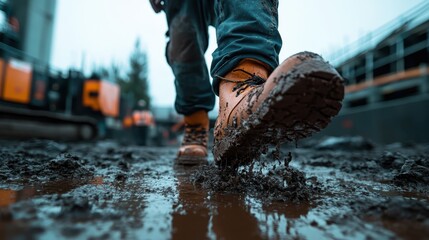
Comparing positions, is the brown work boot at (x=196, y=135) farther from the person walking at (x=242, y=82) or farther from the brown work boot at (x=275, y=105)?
the brown work boot at (x=275, y=105)

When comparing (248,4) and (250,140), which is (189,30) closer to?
(248,4)

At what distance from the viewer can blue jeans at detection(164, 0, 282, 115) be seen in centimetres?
100

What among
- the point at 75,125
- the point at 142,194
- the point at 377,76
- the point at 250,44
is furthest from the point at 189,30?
the point at 377,76

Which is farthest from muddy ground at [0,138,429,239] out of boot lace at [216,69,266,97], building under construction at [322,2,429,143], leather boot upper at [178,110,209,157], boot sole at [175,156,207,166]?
building under construction at [322,2,429,143]

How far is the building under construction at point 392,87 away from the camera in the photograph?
4.84m

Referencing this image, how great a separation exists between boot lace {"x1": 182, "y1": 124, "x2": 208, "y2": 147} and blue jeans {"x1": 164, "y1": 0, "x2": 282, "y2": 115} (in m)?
0.09

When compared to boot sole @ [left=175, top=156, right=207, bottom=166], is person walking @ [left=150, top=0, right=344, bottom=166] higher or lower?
higher

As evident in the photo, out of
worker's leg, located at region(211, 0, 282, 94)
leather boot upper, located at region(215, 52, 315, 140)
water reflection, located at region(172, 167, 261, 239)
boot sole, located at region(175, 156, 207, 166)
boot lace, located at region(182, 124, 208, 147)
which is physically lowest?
water reflection, located at region(172, 167, 261, 239)

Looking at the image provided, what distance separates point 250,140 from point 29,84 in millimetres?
4656

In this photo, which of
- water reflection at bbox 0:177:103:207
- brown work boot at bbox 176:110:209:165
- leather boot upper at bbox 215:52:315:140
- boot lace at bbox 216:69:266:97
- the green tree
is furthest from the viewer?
the green tree

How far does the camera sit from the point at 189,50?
1.52 meters

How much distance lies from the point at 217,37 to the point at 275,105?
510 millimetres

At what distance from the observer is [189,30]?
1480 millimetres

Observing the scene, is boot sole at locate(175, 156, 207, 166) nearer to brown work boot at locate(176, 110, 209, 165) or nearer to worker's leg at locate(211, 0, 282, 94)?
brown work boot at locate(176, 110, 209, 165)
